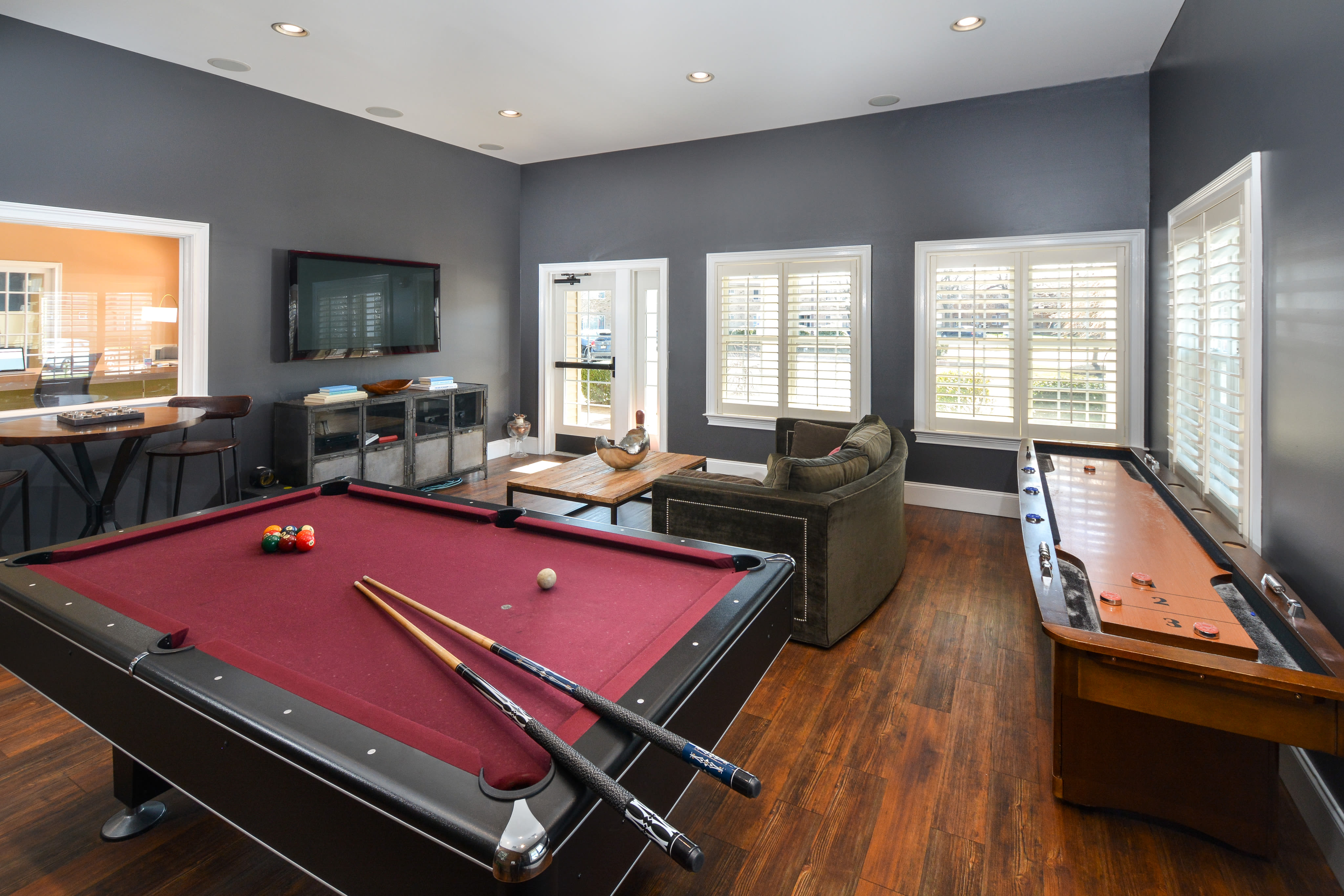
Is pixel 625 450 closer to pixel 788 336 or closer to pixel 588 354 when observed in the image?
pixel 788 336

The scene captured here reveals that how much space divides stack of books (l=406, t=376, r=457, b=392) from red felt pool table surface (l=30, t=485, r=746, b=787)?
130 inches

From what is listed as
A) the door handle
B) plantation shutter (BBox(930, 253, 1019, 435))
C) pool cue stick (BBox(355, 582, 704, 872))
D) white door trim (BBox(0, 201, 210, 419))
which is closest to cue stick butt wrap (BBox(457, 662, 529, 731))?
pool cue stick (BBox(355, 582, 704, 872))

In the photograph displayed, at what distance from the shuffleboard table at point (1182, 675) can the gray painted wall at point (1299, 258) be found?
149mm

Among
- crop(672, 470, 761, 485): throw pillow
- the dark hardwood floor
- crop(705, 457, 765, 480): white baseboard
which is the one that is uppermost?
crop(672, 470, 761, 485): throw pillow

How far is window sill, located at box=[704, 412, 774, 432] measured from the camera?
557 cm

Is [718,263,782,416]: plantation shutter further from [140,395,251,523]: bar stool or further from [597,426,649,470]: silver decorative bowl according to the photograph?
[140,395,251,523]: bar stool

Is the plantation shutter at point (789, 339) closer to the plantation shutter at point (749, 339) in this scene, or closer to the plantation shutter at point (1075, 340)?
the plantation shutter at point (749, 339)

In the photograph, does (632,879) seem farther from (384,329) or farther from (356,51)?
(384,329)

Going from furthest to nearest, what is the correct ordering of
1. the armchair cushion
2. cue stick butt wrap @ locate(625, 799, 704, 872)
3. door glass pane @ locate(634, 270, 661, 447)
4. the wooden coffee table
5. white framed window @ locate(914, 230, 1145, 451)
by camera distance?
door glass pane @ locate(634, 270, 661, 447), white framed window @ locate(914, 230, 1145, 451), the wooden coffee table, the armchair cushion, cue stick butt wrap @ locate(625, 799, 704, 872)

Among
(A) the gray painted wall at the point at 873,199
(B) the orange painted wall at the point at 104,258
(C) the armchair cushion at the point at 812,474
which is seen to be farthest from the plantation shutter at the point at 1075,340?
(B) the orange painted wall at the point at 104,258

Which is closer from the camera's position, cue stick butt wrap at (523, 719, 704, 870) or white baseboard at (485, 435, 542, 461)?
cue stick butt wrap at (523, 719, 704, 870)

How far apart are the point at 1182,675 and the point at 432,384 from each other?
5.20m

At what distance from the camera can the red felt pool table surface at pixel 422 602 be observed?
3.51ft

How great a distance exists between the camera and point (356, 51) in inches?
152
